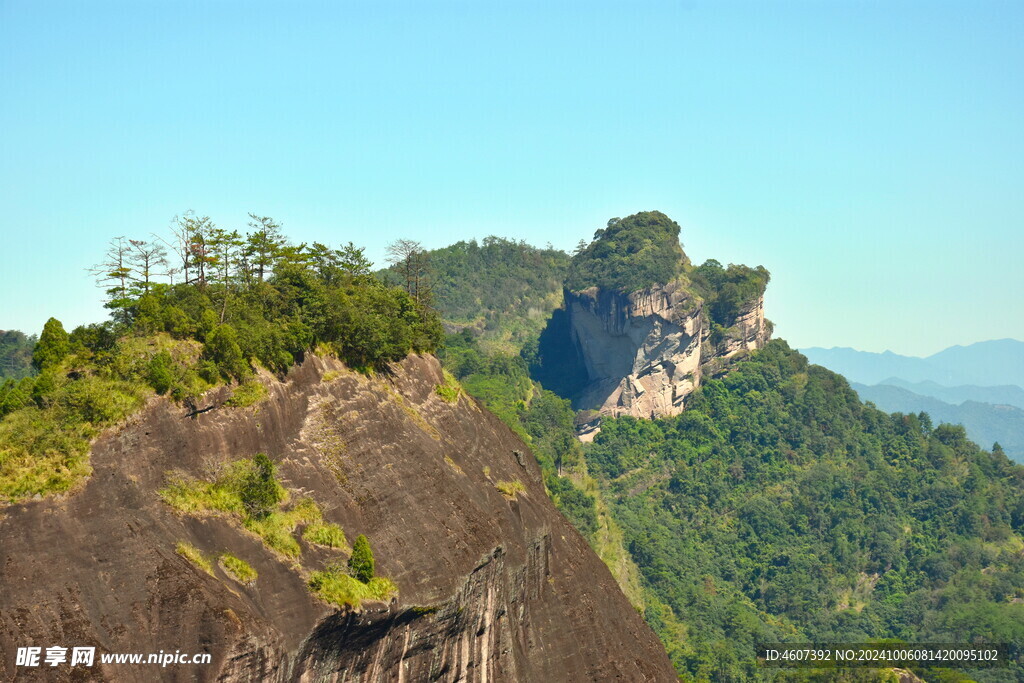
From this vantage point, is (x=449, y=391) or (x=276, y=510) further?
(x=449, y=391)

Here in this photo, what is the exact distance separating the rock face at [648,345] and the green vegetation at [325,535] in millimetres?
106103

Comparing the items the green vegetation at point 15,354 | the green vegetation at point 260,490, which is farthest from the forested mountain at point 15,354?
the green vegetation at point 260,490

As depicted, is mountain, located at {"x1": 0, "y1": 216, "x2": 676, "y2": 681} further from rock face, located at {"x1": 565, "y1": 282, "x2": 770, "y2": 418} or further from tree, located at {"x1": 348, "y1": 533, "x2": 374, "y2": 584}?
rock face, located at {"x1": 565, "y1": 282, "x2": 770, "y2": 418}

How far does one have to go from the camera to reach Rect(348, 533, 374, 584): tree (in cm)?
2938

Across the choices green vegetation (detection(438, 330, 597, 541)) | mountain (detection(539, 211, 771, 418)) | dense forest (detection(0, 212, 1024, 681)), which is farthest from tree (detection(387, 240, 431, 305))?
mountain (detection(539, 211, 771, 418))

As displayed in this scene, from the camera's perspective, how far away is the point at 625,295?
445ft

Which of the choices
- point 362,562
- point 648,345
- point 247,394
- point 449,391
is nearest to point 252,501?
point 362,562

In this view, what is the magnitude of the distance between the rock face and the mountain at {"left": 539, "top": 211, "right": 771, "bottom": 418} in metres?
0.13

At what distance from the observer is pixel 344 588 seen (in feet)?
92.7

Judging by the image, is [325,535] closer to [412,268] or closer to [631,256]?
[412,268]

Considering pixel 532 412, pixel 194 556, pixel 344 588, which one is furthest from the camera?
pixel 532 412

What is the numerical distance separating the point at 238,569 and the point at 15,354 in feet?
286

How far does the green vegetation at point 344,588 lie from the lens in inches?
1091

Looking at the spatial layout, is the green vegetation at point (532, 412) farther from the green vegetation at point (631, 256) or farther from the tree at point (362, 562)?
the tree at point (362, 562)
